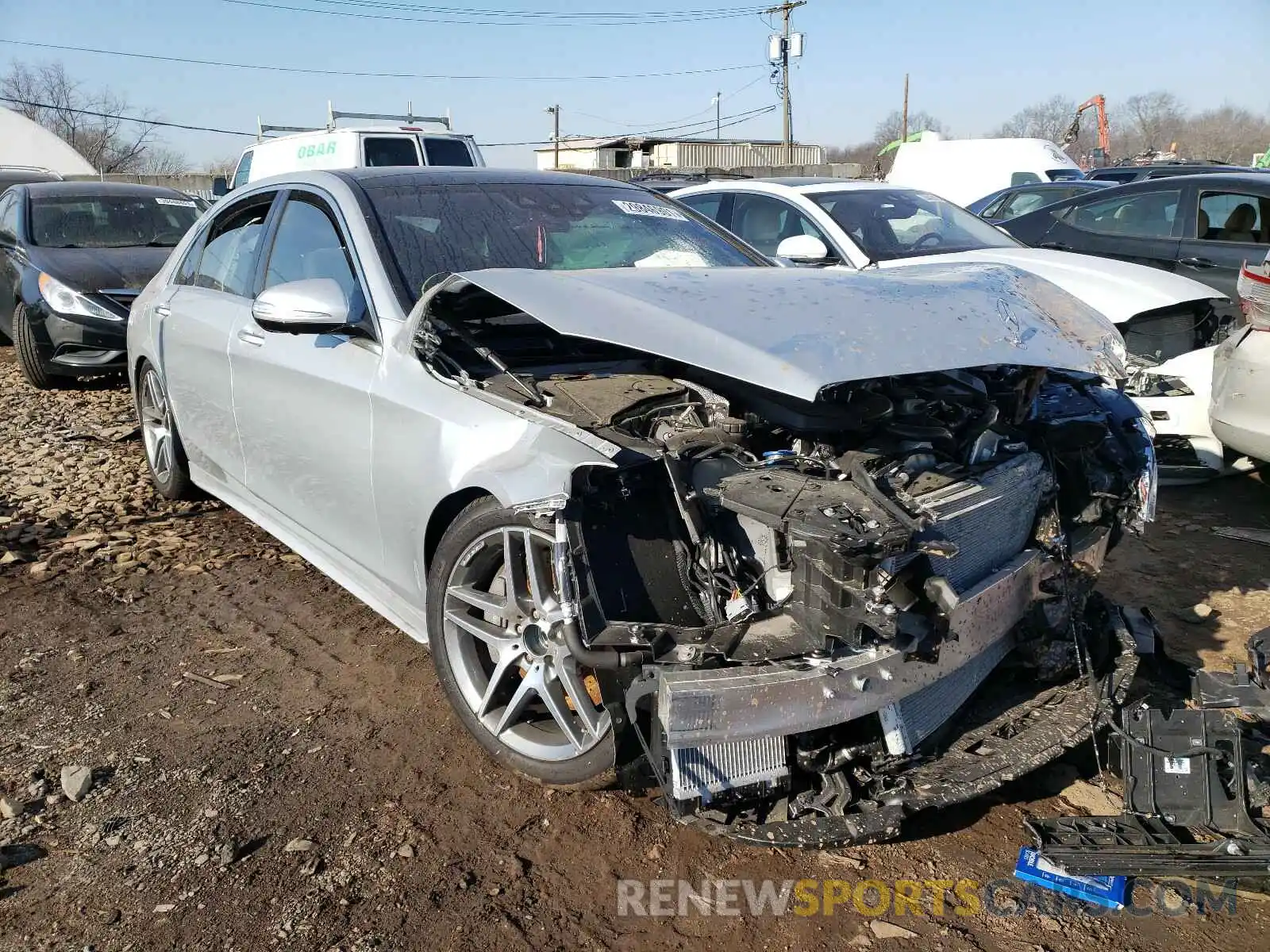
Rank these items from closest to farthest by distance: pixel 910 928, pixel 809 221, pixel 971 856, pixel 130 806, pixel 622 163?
pixel 910 928, pixel 971 856, pixel 130 806, pixel 809 221, pixel 622 163

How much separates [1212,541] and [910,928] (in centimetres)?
344

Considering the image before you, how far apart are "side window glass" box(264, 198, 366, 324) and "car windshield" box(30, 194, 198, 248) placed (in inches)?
226

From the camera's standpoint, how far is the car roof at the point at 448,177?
3.77 m

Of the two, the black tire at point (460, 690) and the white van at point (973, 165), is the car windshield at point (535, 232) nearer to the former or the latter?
the black tire at point (460, 690)

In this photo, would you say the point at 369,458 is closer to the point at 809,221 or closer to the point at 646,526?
the point at 646,526

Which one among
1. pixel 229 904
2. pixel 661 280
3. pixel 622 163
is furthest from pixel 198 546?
pixel 622 163

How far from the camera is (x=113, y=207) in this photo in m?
9.25

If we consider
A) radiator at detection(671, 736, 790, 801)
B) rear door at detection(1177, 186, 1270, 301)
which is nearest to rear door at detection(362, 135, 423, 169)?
Result: rear door at detection(1177, 186, 1270, 301)

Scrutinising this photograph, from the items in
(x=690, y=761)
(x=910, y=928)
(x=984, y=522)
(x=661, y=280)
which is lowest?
(x=910, y=928)

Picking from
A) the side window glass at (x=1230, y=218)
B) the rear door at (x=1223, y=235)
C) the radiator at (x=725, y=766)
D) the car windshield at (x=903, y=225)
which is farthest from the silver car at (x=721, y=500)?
the side window glass at (x=1230, y=218)

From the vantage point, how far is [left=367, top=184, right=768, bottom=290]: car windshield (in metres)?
3.46

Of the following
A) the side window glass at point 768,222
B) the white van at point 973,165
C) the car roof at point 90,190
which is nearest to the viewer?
the side window glass at point 768,222

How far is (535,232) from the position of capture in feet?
12.1

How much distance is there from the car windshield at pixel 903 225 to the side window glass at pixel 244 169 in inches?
454
